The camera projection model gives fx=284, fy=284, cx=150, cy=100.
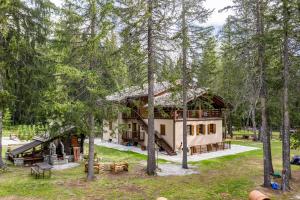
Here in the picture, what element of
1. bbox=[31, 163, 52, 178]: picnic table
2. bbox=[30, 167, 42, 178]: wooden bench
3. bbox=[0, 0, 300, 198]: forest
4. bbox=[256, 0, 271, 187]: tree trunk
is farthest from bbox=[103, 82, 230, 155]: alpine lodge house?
bbox=[30, 167, 42, 178]: wooden bench

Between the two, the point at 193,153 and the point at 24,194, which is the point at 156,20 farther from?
the point at 193,153

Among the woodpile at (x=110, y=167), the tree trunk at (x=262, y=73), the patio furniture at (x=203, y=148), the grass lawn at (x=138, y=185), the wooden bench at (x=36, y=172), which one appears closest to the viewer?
the grass lawn at (x=138, y=185)

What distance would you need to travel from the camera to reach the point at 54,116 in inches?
592

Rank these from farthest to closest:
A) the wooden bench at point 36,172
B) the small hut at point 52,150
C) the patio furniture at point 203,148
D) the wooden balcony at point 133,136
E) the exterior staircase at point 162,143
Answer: the wooden balcony at point 133,136 < the patio furniture at point 203,148 < the exterior staircase at point 162,143 < the small hut at point 52,150 < the wooden bench at point 36,172

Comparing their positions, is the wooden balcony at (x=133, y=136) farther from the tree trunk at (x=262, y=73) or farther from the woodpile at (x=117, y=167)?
the tree trunk at (x=262, y=73)

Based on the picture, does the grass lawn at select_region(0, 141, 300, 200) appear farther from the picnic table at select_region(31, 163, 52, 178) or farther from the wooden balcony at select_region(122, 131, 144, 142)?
the wooden balcony at select_region(122, 131, 144, 142)

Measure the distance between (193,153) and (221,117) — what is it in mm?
7106

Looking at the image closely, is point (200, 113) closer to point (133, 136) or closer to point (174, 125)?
point (174, 125)

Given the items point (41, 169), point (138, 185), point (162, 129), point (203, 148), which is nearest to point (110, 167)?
point (138, 185)

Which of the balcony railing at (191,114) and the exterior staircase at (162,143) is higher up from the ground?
the balcony railing at (191,114)

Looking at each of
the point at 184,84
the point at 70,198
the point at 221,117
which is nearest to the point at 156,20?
the point at 184,84

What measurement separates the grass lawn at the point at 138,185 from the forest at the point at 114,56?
46.9 inches

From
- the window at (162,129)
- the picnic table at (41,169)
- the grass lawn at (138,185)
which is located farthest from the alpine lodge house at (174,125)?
the picnic table at (41,169)

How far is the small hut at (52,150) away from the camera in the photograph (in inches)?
811
